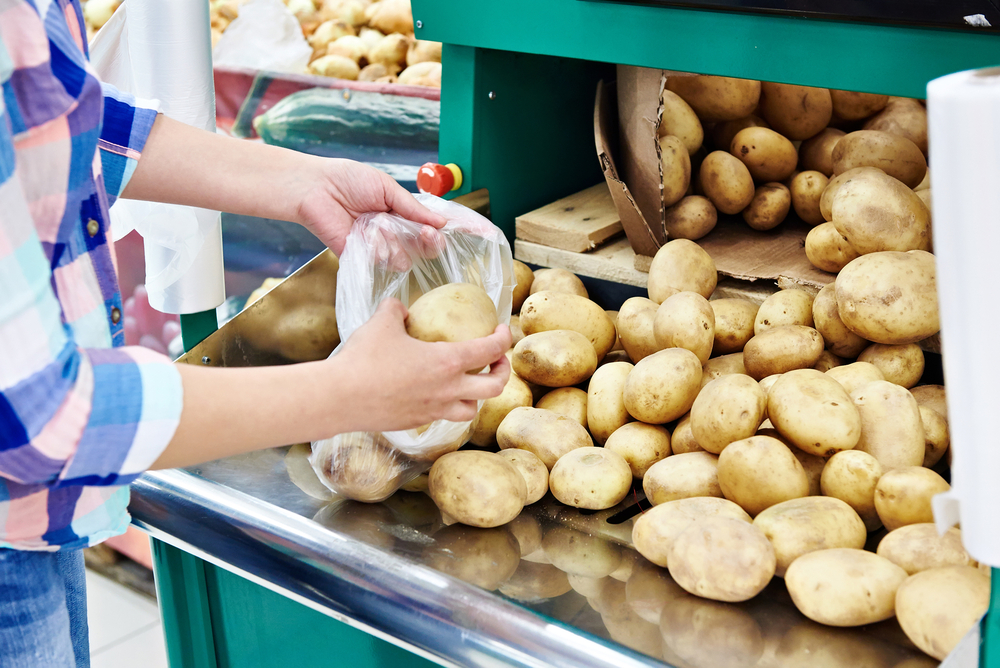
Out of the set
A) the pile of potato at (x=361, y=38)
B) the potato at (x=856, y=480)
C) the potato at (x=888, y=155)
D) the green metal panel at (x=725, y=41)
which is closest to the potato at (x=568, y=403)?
the potato at (x=856, y=480)

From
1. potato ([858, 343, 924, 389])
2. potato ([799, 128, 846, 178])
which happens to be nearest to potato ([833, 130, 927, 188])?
potato ([799, 128, 846, 178])

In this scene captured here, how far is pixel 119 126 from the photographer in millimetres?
858

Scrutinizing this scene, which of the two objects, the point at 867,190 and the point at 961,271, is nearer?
the point at 961,271

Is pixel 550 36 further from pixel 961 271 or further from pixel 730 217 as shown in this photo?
pixel 961 271

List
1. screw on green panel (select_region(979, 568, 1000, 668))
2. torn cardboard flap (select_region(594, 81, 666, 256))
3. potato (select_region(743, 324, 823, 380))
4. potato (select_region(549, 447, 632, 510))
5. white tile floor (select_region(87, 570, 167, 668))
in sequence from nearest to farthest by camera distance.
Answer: screw on green panel (select_region(979, 568, 1000, 668))
potato (select_region(549, 447, 632, 510))
potato (select_region(743, 324, 823, 380))
torn cardboard flap (select_region(594, 81, 666, 256))
white tile floor (select_region(87, 570, 167, 668))

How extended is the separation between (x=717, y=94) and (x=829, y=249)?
359 millimetres

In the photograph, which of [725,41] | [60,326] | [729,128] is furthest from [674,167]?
[60,326]

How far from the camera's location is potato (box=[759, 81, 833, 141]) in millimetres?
1368

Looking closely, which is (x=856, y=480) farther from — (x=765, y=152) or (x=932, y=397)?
(x=765, y=152)

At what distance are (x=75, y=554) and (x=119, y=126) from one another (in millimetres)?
442

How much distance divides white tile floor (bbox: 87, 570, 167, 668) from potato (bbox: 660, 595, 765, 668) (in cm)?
158

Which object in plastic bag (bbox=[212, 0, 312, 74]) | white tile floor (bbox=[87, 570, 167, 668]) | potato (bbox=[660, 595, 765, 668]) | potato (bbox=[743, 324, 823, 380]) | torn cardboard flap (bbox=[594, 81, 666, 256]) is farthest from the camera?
plastic bag (bbox=[212, 0, 312, 74])

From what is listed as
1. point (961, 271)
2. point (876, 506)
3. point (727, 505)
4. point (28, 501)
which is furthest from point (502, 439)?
point (961, 271)

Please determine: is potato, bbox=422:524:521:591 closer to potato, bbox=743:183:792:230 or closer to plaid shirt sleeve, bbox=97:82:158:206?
plaid shirt sleeve, bbox=97:82:158:206
